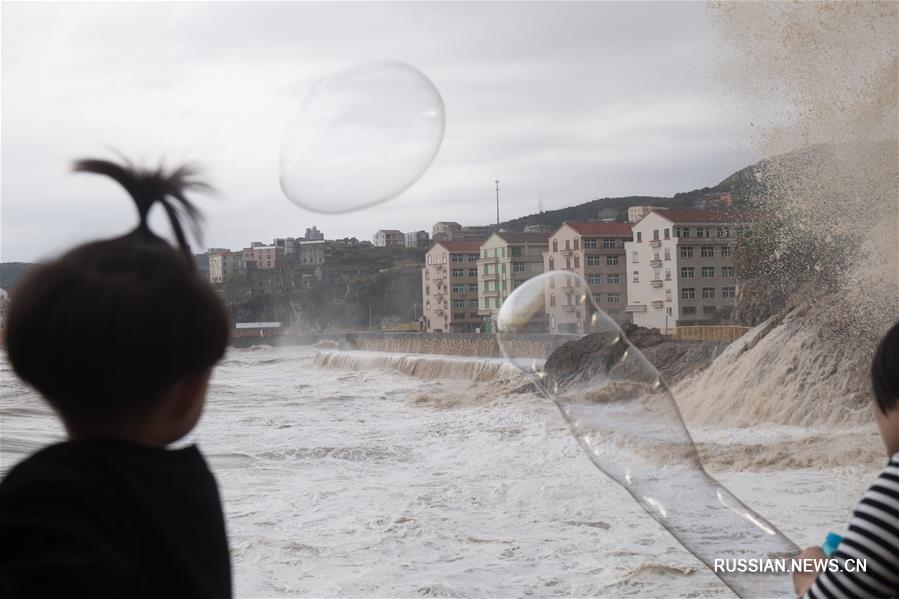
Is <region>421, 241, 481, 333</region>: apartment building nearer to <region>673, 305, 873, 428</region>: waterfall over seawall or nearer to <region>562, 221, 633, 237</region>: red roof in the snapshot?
<region>562, 221, 633, 237</region>: red roof

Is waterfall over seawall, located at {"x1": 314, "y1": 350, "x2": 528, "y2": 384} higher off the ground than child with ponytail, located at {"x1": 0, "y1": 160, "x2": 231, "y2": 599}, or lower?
lower

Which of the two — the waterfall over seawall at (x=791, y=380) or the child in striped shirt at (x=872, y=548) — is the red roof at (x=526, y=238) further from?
the child in striped shirt at (x=872, y=548)

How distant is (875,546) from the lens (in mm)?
1390

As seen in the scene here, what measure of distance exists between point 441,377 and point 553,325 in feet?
85.8

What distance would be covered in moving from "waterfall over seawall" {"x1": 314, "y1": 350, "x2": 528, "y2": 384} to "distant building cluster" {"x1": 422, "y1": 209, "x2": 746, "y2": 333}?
75.4 inches

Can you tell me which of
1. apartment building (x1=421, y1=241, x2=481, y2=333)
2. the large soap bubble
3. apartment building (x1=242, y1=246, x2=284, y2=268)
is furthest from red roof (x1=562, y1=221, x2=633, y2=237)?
apartment building (x1=242, y1=246, x2=284, y2=268)

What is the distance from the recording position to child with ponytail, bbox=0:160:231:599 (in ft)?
2.89

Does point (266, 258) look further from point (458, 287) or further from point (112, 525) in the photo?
point (112, 525)

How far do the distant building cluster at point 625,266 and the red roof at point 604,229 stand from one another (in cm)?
5

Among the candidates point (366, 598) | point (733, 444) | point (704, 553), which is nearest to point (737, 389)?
point (733, 444)

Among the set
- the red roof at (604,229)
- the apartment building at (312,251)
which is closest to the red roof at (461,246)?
the red roof at (604,229)

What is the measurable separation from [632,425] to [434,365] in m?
27.5

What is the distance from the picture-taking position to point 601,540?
8.05 meters

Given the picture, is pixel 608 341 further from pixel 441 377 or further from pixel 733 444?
pixel 441 377
